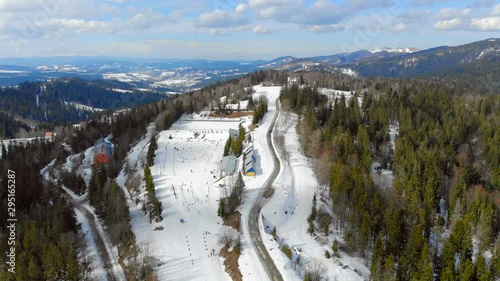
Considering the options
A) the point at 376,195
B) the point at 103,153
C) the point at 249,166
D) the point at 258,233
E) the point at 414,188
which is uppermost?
the point at 376,195

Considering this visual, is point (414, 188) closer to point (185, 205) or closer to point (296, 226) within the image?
point (296, 226)

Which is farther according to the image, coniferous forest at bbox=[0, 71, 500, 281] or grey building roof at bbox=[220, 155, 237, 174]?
grey building roof at bbox=[220, 155, 237, 174]

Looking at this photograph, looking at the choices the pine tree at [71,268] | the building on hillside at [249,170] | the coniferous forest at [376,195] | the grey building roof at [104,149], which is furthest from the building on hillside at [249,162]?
the grey building roof at [104,149]

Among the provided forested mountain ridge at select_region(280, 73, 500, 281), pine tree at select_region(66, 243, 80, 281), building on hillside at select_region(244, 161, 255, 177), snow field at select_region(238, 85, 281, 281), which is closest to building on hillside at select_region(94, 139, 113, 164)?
snow field at select_region(238, 85, 281, 281)

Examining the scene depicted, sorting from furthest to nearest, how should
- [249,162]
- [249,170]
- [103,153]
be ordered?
[103,153] < [249,162] < [249,170]

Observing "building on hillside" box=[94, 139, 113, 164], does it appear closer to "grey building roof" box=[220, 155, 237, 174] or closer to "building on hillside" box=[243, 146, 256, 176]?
"grey building roof" box=[220, 155, 237, 174]

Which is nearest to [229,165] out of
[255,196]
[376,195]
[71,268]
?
[255,196]
